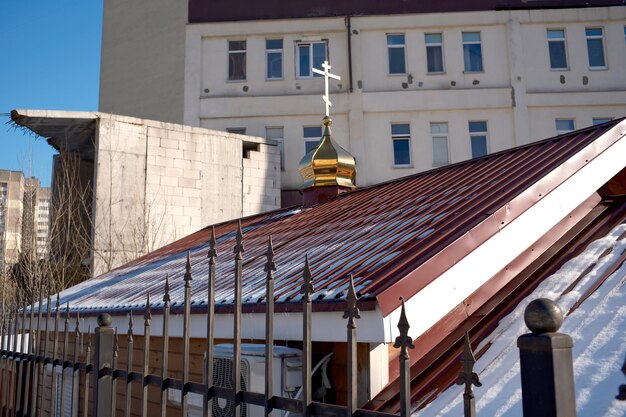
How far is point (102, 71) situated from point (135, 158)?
9679 mm

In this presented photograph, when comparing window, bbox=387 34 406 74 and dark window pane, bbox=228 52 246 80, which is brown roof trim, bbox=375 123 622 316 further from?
dark window pane, bbox=228 52 246 80

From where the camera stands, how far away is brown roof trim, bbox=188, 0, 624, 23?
2325 cm

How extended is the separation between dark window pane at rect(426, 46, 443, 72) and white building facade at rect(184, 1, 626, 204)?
0.04 metres

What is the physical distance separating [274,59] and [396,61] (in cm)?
433

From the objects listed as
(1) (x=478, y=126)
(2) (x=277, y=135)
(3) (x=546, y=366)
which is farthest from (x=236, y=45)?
(3) (x=546, y=366)

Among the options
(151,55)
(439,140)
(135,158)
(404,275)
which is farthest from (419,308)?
(151,55)

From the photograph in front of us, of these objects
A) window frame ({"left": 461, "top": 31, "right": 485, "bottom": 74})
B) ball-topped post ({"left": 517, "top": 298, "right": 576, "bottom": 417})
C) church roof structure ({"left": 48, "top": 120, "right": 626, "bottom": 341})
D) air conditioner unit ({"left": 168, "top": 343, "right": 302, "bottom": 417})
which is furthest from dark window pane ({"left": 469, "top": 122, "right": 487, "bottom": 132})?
ball-topped post ({"left": 517, "top": 298, "right": 576, "bottom": 417})

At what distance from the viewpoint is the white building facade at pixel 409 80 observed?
2241cm

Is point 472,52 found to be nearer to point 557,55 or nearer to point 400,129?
point 557,55

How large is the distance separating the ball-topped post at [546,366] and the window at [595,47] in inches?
919

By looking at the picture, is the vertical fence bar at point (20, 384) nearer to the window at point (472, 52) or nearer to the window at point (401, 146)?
the window at point (401, 146)

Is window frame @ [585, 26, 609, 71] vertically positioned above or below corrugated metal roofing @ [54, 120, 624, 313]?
above

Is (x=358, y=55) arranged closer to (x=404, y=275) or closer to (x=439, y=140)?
(x=439, y=140)

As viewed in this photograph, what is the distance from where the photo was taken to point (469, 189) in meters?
5.82
